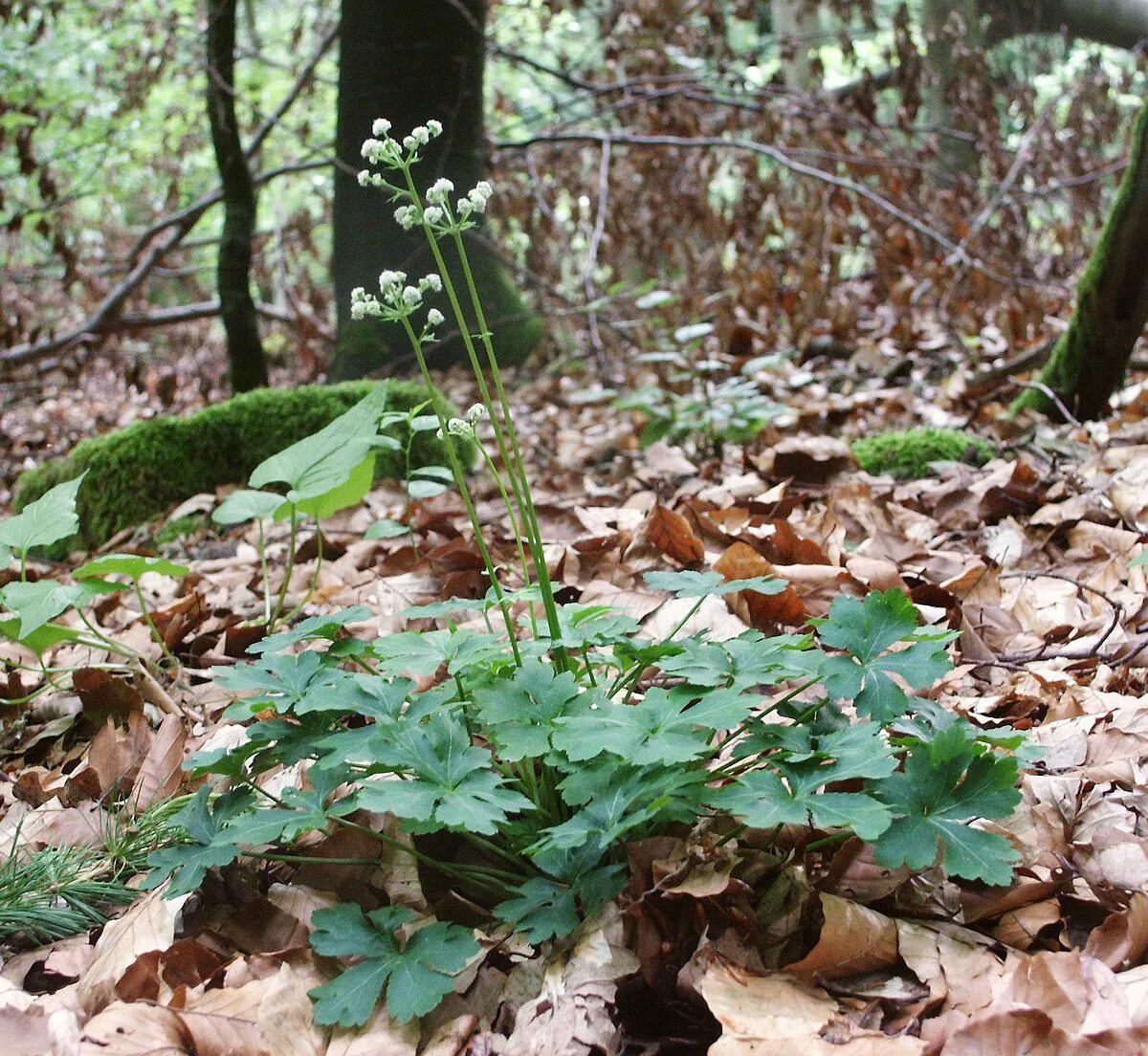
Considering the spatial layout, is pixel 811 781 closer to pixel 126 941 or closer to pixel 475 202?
pixel 475 202

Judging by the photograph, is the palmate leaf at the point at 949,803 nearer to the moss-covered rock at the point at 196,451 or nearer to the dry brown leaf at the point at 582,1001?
the dry brown leaf at the point at 582,1001

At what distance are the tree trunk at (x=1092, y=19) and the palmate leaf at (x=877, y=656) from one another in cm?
611

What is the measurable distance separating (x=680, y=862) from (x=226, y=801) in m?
0.55

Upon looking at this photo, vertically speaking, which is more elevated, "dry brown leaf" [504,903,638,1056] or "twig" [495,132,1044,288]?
"twig" [495,132,1044,288]

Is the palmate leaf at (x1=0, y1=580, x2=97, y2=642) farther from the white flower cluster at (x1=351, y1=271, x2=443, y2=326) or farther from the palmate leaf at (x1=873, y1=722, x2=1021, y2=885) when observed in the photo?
the palmate leaf at (x1=873, y1=722, x2=1021, y2=885)

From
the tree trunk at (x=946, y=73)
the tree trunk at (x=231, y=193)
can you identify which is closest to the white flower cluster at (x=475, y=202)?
the tree trunk at (x=231, y=193)

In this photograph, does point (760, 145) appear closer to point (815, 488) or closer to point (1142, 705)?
point (815, 488)

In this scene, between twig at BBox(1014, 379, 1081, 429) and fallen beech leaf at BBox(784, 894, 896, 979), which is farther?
twig at BBox(1014, 379, 1081, 429)

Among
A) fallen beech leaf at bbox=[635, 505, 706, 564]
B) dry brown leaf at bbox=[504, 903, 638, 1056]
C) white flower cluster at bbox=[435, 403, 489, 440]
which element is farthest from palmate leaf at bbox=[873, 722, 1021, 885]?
fallen beech leaf at bbox=[635, 505, 706, 564]

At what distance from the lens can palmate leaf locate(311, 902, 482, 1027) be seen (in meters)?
1.01

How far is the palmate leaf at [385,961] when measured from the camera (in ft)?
3.31

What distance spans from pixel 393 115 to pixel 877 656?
164 inches

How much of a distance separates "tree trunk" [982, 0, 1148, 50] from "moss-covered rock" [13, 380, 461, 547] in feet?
16.5

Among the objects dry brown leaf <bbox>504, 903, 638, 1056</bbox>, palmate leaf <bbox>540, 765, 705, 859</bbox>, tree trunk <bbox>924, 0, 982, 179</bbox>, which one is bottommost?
dry brown leaf <bbox>504, 903, 638, 1056</bbox>
